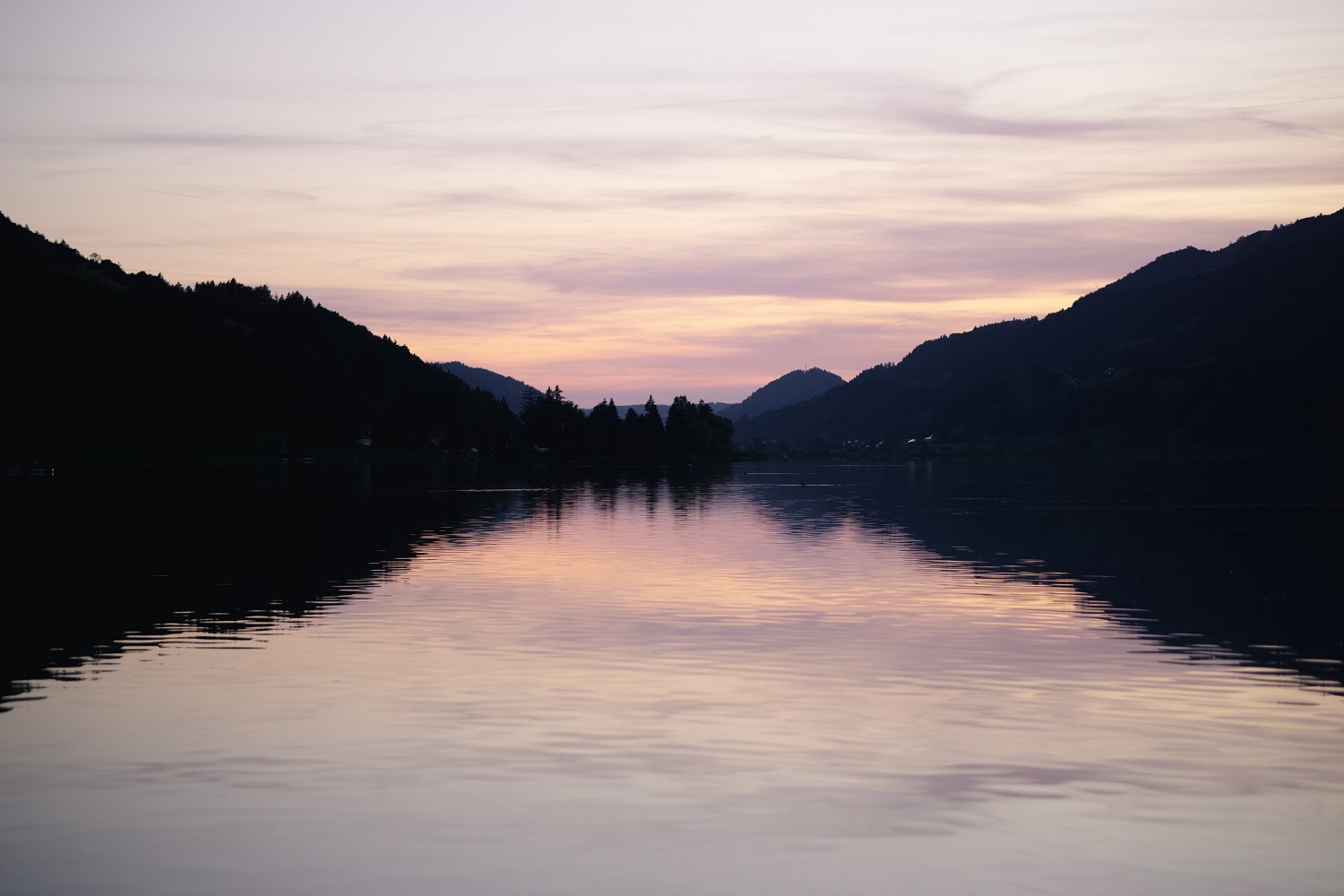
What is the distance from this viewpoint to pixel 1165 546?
6181 centimetres

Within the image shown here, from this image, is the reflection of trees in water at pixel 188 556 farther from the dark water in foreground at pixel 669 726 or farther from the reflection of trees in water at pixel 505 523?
the dark water in foreground at pixel 669 726

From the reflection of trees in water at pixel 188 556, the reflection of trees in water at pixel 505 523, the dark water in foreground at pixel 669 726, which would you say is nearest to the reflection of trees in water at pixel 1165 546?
the reflection of trees in water at pixel 505 523

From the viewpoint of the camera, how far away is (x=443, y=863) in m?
14.6

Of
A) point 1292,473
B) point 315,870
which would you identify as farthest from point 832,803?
point 1292,473

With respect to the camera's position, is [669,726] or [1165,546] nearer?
[669,726]

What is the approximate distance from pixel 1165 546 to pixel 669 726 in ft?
155

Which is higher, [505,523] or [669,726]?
[505,523]

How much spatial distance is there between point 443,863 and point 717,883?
3373mm

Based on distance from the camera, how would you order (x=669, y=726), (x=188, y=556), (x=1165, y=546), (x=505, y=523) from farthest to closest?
(x=505, y=523)
(x=1165, y=546)
(x=188, y=556)
(x=669, y=726)

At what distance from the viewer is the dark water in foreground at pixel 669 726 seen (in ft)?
48.6

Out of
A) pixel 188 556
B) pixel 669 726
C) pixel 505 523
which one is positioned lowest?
pixel 669 726

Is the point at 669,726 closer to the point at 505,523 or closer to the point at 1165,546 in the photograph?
the point at 1165,546

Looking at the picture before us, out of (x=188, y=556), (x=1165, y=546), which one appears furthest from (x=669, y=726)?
(x=1165, y=546)

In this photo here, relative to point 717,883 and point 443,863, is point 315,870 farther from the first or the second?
point 717,883
